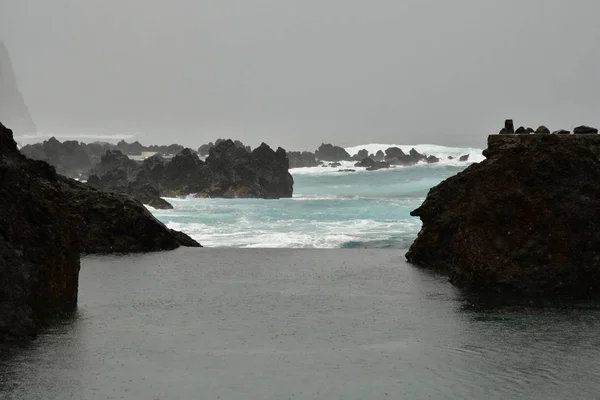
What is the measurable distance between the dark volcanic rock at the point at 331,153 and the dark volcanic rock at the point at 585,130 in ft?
466

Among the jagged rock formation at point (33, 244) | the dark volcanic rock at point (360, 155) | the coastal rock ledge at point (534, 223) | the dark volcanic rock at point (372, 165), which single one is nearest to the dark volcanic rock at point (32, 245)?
the jagged rock formation at point (33, 244)

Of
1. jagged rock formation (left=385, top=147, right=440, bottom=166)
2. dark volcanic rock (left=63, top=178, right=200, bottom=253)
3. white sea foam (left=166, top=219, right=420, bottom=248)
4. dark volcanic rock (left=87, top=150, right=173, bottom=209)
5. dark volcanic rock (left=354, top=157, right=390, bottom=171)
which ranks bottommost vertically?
white sea foam (left=166, top=219, right=420, bottom=248)

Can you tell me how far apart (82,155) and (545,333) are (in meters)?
110

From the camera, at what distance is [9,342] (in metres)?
9.77

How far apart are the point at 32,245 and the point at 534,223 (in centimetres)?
850

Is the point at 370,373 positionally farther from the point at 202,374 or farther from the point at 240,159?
the point at 240,159

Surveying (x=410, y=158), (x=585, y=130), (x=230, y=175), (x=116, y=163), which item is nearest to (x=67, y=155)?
(x=116, y=163)

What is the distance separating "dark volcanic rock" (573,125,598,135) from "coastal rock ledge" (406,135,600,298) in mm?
3469

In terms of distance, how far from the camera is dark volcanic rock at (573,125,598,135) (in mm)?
18500

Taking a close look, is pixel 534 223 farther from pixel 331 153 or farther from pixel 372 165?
pixel 331 153

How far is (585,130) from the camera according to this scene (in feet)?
61.7

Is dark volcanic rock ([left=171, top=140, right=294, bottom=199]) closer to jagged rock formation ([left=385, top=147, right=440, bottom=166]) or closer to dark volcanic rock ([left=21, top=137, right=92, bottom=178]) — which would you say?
dark volcanic rock ([left=21, top=137, right=92, bottom=178])

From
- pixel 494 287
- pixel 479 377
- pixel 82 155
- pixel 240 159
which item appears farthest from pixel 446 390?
pixel 82 155

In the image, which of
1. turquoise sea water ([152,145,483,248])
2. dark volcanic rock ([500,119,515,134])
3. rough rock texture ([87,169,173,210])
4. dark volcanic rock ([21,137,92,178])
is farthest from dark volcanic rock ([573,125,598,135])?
dark volcanic rock ([21,137,92,178])
